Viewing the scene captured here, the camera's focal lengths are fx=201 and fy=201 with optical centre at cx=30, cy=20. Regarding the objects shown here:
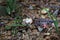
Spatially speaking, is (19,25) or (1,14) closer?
(19,25)

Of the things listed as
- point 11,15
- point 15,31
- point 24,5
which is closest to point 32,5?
point 24,5

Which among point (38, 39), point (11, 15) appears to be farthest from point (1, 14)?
point (38, 39)

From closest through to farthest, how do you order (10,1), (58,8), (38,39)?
(38,39)
(10,1)
(58,8)

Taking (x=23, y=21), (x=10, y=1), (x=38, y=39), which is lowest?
(x=38, y=39)

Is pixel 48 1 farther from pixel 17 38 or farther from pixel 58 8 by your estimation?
pixel 17 38

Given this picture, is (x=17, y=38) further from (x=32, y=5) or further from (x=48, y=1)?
(x=48, y=1)

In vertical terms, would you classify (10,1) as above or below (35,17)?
above

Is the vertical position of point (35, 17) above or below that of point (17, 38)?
above

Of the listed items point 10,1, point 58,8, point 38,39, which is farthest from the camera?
point 58,8

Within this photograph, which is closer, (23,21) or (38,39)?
(38,39)
